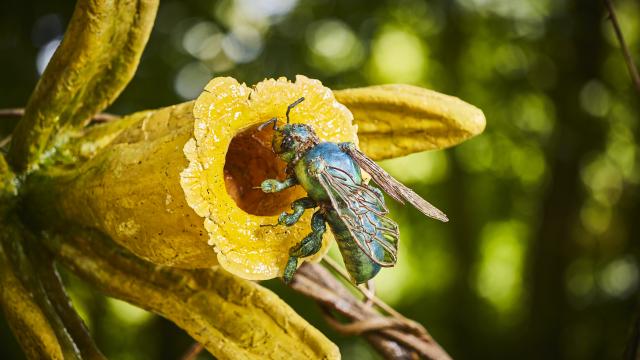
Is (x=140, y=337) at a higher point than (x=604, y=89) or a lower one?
lower


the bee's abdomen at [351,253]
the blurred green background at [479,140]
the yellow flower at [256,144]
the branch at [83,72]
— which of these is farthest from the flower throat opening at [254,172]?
the blurred green background at [479,140]

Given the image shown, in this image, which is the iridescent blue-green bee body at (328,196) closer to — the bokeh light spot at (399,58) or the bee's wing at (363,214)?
the bee's wing at (363,214)

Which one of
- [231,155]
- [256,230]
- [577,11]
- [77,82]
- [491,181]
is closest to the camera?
[256,230]

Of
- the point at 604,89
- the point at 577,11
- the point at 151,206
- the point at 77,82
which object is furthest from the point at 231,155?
the point at 604,89

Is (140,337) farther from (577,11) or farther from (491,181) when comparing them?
(577,11)

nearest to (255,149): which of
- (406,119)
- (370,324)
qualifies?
(406,119)
